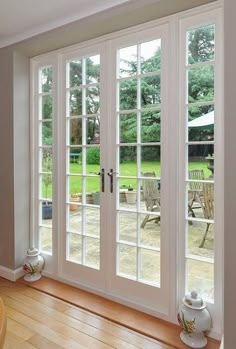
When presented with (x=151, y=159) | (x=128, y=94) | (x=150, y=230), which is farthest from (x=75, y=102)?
(x=150, y=230)

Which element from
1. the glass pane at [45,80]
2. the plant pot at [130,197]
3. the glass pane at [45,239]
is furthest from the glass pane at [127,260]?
the glass pane at [45,80]

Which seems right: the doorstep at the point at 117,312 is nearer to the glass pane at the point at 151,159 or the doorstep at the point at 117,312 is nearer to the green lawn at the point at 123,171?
the green lawn at the point at 123,171

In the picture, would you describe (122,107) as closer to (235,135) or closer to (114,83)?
(114,83)

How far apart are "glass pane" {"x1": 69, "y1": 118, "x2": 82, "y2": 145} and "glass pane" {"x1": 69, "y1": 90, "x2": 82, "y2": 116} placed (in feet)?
0.25

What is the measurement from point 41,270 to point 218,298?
180 centimetres

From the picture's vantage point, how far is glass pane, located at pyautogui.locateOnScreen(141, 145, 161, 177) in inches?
83.4

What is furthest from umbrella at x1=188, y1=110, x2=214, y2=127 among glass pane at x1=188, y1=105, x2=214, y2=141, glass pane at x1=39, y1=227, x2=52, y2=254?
glass pane at x1=39, y1=227, x2=52, y2=254

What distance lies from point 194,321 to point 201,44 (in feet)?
6.40

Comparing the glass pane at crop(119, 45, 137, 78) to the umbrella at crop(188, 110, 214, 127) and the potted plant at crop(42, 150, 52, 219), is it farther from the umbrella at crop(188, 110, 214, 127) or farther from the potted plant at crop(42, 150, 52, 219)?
the potted plant at crop(42, 150, 52, 219)

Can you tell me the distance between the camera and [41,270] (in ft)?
9.14

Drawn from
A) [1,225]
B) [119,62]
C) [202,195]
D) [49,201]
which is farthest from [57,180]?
[202,195]

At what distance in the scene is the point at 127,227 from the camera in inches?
90.4

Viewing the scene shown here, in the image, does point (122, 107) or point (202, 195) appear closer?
point (202, 195)

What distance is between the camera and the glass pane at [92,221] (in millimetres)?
2471
